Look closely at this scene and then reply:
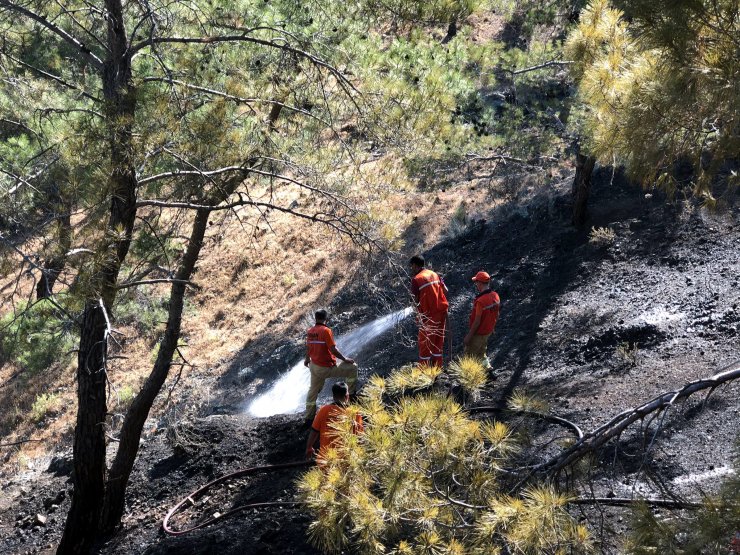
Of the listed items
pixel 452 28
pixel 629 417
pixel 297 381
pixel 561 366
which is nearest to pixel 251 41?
pixel 629 417

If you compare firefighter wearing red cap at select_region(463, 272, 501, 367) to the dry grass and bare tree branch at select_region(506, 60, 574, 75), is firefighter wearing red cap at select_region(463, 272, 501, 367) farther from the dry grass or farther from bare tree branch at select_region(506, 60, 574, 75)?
the dry grass

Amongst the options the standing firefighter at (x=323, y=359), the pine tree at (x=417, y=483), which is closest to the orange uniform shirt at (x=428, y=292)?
the standing firefighter at (x=323, y=359)

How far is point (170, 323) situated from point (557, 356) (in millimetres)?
4780

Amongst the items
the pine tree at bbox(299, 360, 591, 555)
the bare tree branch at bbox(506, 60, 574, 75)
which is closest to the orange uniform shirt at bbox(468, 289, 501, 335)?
the bare tree branch at bbox(506, 60, 574, 75)

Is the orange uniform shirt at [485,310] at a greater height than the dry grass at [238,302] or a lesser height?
lesser

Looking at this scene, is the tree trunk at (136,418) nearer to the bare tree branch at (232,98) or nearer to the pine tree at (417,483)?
the bare tree branch at (232,98)

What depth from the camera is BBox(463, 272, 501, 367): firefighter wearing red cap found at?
9.03 meters

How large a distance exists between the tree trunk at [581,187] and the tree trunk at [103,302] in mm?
7505

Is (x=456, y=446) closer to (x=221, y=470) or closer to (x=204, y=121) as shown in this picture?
(x=204, y=121)

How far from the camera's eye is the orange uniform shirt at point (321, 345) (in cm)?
917

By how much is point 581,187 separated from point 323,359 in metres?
5.74

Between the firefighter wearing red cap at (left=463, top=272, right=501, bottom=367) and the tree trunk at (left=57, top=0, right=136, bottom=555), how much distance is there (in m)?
3.75

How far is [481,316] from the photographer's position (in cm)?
908

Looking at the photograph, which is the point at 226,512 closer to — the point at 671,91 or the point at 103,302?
the point at 103,302
